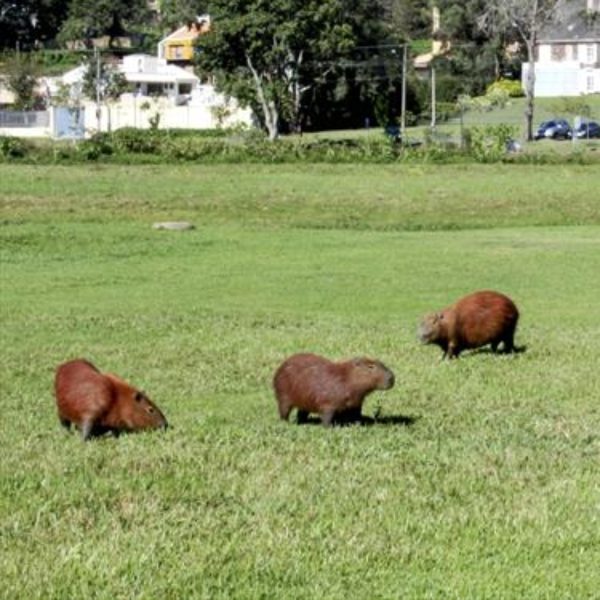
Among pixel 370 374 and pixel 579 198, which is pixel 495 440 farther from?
pixel 579 198

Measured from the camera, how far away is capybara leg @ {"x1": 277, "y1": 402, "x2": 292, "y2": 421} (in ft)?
31.6

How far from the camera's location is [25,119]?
87.0 m

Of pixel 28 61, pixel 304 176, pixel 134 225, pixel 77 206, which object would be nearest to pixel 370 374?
pixel 134 225

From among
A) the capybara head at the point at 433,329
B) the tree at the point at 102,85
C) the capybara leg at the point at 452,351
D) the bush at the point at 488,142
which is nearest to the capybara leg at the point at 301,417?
the capybara head at the point at 433,329

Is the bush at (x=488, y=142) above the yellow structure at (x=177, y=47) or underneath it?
underneath

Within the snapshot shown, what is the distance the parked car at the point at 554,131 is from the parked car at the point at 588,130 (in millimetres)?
1118

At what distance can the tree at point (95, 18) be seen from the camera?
5022 inches

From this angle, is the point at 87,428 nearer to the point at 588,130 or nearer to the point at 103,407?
the point at 103,407

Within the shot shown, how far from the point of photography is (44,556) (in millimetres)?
5832

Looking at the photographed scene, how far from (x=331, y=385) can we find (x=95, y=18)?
4914 inches

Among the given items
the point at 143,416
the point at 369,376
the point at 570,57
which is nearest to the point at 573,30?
the point at 570,57

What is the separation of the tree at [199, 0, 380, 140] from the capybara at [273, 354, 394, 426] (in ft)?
199

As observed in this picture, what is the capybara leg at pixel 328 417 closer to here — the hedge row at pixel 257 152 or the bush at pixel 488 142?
the hedge row at pixel 257 152

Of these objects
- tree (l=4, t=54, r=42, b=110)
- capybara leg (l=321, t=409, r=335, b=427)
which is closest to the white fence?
tree (l=4, t=54, r=42, b=110)
